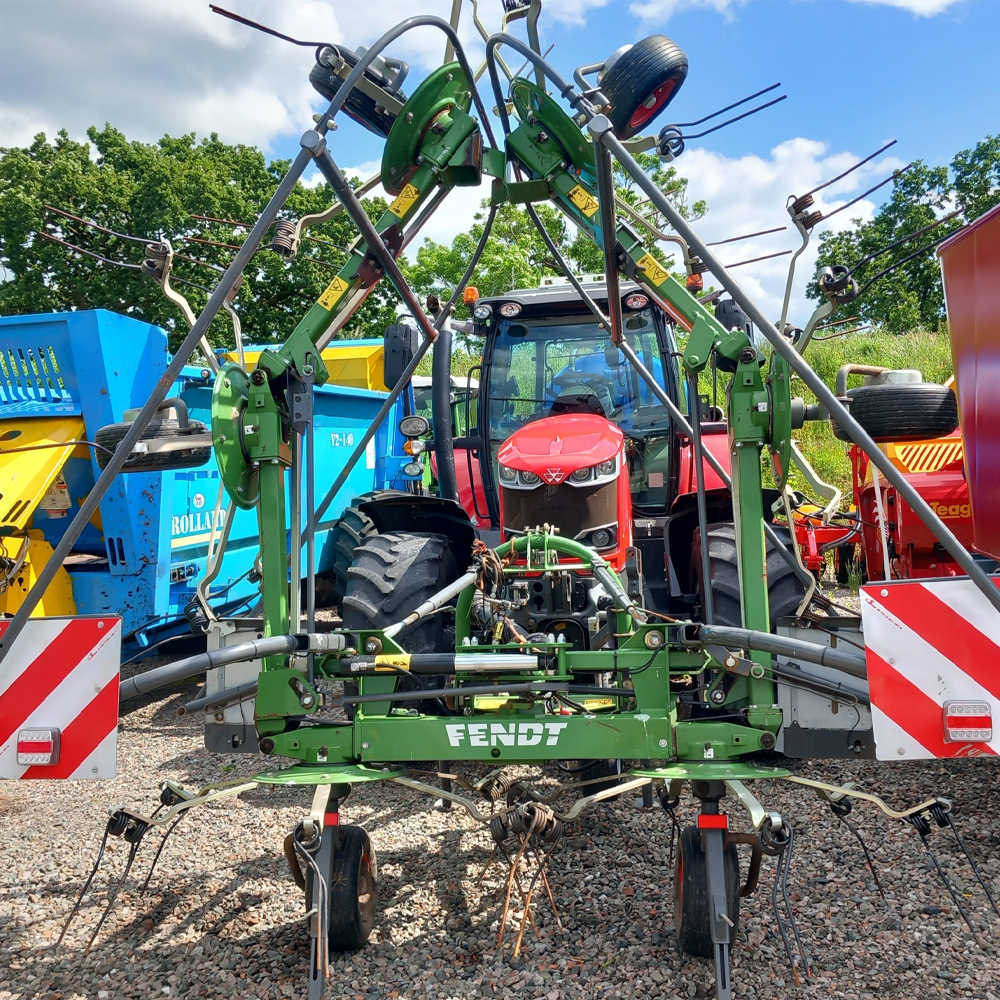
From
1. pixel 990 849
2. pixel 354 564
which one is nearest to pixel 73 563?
pixel 354 564

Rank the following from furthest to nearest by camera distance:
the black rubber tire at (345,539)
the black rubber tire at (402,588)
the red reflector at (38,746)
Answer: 1. the black rubber tire at (345,539)
2. the black rubber tire at (402,588)
3. the red reflector at (38,746)

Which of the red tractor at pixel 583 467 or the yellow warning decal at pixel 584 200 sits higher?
the yellow warning decal at pixel 584 200

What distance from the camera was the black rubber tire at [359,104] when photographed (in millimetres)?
3244

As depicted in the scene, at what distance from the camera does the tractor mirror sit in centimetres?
489

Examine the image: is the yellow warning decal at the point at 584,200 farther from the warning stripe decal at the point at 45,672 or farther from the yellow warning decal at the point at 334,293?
the warning stripe decal at the point at 45,672

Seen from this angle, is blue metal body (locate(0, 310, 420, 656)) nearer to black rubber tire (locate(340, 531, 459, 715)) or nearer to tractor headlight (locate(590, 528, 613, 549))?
black rubber tire (locate(340, 531, 459, 715))

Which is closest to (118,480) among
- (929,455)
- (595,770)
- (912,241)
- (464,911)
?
(595,770)

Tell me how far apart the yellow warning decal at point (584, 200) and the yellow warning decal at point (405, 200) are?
0.61m

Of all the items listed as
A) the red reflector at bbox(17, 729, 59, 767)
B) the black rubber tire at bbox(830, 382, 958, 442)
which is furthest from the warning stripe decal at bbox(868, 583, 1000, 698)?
the red reflector at bbox(17, 729, 59, 767)

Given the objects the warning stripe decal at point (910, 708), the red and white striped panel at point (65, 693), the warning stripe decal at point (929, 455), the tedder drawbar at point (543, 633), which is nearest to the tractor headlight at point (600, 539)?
the tedder drawbar at point (543, 633)

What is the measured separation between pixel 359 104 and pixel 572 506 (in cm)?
195

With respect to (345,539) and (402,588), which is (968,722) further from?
(345,539)

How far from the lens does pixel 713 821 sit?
2598mm

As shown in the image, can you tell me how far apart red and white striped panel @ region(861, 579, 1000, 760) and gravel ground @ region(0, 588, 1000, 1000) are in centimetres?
76
